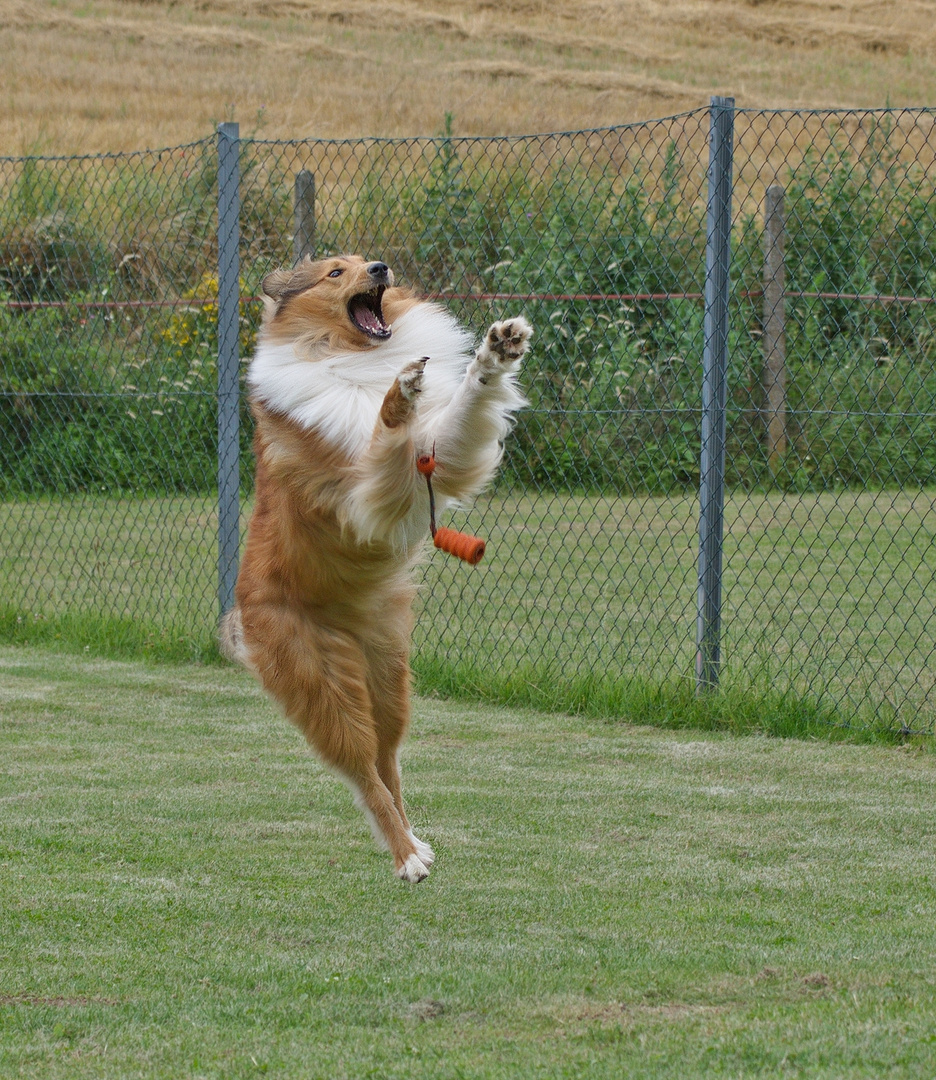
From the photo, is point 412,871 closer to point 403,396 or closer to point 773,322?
point 403,396

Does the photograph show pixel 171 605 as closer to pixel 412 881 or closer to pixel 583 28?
pixel 412 881

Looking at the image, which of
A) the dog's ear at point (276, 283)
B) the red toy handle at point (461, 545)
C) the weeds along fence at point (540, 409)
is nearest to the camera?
the red toy handle at point (461, 545)

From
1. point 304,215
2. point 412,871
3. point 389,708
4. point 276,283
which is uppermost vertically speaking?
point 276,283

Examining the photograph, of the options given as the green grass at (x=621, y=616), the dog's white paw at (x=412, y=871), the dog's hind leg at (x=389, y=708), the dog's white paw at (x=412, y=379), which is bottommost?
the green grass at (x=621, y=616)

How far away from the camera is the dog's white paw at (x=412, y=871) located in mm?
4230

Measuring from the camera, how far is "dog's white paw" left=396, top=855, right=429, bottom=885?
13.9 feet

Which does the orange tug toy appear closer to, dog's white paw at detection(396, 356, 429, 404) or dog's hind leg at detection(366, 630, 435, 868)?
dog's white paw at detection(396, 356, 429, 404)

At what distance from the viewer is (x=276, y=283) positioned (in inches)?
192

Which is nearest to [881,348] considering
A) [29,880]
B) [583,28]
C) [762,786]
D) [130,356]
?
[130,356]

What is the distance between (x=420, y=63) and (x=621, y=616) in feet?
82.6

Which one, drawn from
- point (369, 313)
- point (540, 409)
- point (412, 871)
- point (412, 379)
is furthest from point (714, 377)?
point (412, 871)

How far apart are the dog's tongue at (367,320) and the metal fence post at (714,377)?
1.98 metres

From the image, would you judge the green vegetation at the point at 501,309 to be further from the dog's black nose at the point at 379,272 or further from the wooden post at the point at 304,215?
the dog's black nose at the point at 379,272

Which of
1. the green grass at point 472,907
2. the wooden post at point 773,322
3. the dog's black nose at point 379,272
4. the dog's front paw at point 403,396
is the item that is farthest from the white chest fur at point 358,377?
the wooden post at point 773,322
